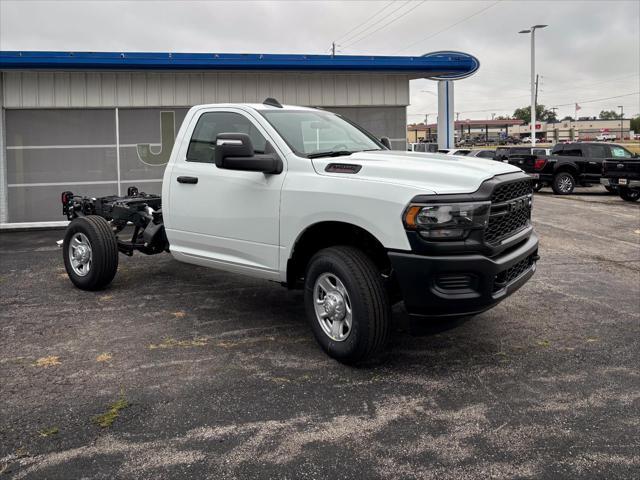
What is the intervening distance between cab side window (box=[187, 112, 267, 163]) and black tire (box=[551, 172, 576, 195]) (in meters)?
17.9

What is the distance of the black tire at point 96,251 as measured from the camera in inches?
243

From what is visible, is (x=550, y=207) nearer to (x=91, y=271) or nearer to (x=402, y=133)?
(x=402, y=133)

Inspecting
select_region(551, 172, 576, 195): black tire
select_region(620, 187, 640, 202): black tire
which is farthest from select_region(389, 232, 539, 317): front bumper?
select_region(551, 172, 576, 195): black tire

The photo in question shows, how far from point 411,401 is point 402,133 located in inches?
416

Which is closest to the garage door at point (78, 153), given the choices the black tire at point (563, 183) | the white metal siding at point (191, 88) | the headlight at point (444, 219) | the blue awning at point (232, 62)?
the white metal siding at point (191, 88)

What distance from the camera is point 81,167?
12.7m

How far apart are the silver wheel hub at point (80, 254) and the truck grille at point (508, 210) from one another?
14.6 feet

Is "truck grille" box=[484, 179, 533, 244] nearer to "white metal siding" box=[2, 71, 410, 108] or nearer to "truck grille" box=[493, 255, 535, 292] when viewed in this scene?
"truck grille" box=[493, 255, 535, 292]

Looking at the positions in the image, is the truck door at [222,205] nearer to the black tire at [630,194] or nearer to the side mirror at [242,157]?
the side mirror at [242,157]

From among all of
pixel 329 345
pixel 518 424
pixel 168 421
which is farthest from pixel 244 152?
pixel 518 424

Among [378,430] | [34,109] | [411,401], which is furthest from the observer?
[34,109]

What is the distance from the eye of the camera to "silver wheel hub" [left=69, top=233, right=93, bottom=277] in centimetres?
643

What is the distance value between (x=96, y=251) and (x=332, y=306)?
3.19m

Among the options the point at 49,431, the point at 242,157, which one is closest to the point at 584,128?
the point at 242,157
